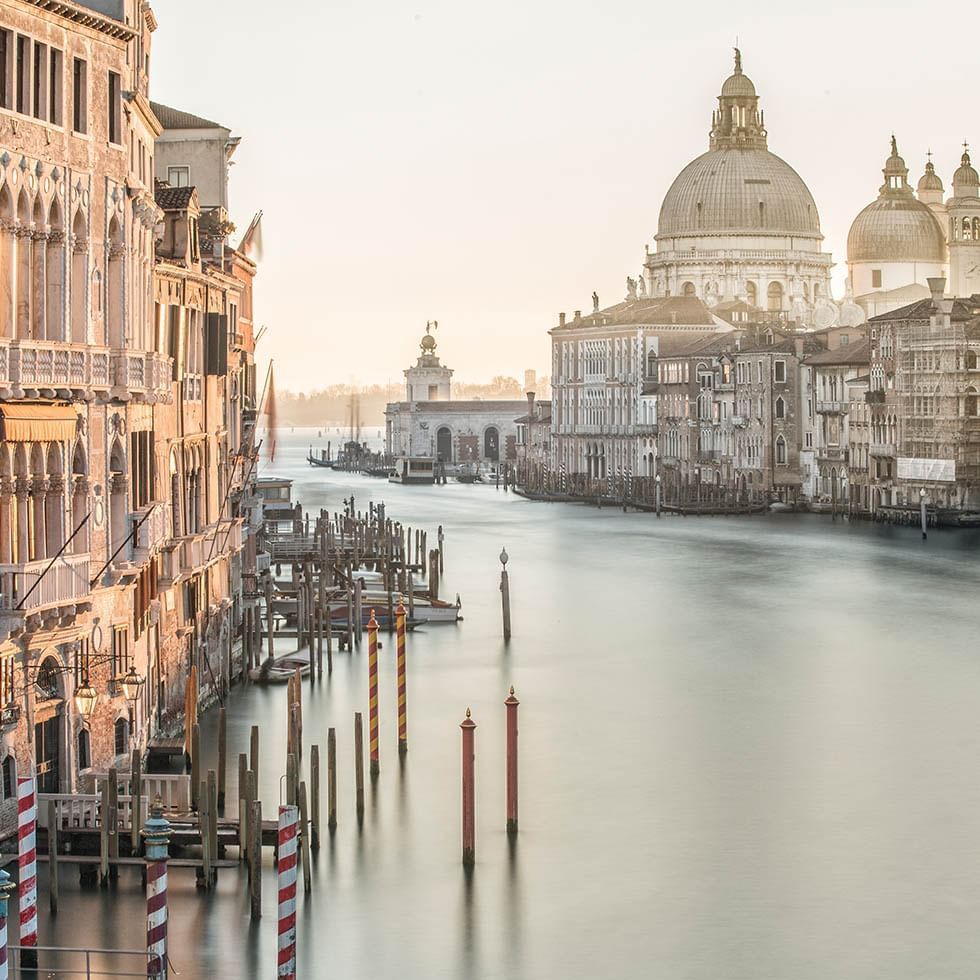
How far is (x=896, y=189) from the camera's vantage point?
93.6 metres

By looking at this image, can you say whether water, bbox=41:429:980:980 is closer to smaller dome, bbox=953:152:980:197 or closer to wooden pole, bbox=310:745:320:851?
wooden pole, bbox=310:745:320:851

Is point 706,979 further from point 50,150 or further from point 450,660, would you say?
point 450,660

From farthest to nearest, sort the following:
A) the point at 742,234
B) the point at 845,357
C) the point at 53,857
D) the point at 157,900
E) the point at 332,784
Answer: the point at 742,234, the point at 845,357, the point at 332,784, the point at 53,857, the point at 157,900

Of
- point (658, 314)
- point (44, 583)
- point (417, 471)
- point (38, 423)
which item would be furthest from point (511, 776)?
point (417, 471)

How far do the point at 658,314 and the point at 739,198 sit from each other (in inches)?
409

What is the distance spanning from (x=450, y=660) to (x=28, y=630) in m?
15.6

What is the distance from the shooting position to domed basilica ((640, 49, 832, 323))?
98.6 meters

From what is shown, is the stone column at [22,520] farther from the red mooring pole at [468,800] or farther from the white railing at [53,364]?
the red mooring pole at [468,800]

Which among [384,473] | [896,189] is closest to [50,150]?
[896,189]

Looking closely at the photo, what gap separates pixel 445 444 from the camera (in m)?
122

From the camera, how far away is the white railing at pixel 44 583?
1484cm

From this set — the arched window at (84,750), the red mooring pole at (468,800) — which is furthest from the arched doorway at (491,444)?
the arched window at (84,750)

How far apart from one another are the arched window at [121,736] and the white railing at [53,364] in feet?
8.87

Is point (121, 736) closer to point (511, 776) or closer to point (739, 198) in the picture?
point (511, 776)
